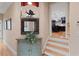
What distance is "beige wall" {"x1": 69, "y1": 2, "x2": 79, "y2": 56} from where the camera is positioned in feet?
8.04

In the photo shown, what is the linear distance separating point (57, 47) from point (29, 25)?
0.42 meters

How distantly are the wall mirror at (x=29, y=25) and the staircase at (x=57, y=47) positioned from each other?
0.69ft

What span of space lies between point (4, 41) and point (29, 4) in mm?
526

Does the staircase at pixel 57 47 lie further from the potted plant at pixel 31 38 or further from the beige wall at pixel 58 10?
the beige wall at pixel 58 10

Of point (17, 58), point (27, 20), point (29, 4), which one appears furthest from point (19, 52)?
point (29, 4)

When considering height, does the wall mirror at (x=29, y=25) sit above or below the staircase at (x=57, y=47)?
above

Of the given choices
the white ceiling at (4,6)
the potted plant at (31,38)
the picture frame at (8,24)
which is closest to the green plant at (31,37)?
the potted plant at (31,38)

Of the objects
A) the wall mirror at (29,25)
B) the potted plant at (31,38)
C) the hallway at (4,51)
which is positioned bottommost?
the hallway at (4,51)

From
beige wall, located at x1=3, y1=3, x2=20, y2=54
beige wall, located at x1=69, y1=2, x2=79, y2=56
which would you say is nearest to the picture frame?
beige wall, located at x1=3, y1=3, x2=20, y2=54

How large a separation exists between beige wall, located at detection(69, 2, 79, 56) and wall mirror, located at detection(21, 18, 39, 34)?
0.40 m

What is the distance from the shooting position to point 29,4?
245cm

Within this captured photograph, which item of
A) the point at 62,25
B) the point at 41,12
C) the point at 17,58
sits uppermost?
the point at 41,12

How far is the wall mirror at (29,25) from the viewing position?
246 centimetres

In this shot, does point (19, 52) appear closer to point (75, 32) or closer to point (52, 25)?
point (52, 25)
